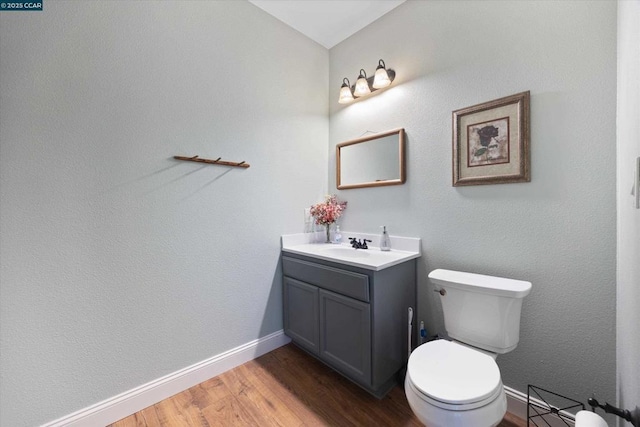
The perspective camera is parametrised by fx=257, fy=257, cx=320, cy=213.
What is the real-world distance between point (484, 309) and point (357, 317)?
25.7 inches

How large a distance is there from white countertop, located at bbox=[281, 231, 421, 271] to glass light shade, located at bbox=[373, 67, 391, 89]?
3.71 feet

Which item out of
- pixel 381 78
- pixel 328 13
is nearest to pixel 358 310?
pixel 381 78

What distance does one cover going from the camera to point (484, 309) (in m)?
1.26

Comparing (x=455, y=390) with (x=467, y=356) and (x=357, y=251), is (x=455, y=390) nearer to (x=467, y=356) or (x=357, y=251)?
(x=467, y=356)

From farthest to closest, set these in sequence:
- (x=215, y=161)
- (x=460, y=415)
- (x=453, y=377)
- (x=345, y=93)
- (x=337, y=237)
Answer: (x=337, y=237), (x=345, y=93), (x=215, y=161), (x=453, y=377), (x=460, y=415)

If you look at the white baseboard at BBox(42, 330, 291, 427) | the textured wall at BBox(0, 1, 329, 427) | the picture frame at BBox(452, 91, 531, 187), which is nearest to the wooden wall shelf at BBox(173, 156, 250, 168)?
the textured wall at BBox(0, 1, 329, 427)

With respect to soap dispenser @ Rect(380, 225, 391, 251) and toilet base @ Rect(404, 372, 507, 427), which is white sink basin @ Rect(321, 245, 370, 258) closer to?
soap dispenser @ Rect(380, 225, 391, 251)

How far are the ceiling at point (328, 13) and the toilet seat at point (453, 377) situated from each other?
226 cm

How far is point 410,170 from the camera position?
1819mm

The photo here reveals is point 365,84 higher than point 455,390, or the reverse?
point 365,84

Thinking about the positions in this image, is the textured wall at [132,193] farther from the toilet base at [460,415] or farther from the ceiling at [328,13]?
the toilet base at [460,415]

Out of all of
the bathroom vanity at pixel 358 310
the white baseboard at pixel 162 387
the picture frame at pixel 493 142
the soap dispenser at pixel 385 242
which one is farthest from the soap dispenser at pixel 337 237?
the picture frame at pixel 493 142

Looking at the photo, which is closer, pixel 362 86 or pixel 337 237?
pixel 362 86

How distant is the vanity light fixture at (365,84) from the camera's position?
1876mm
